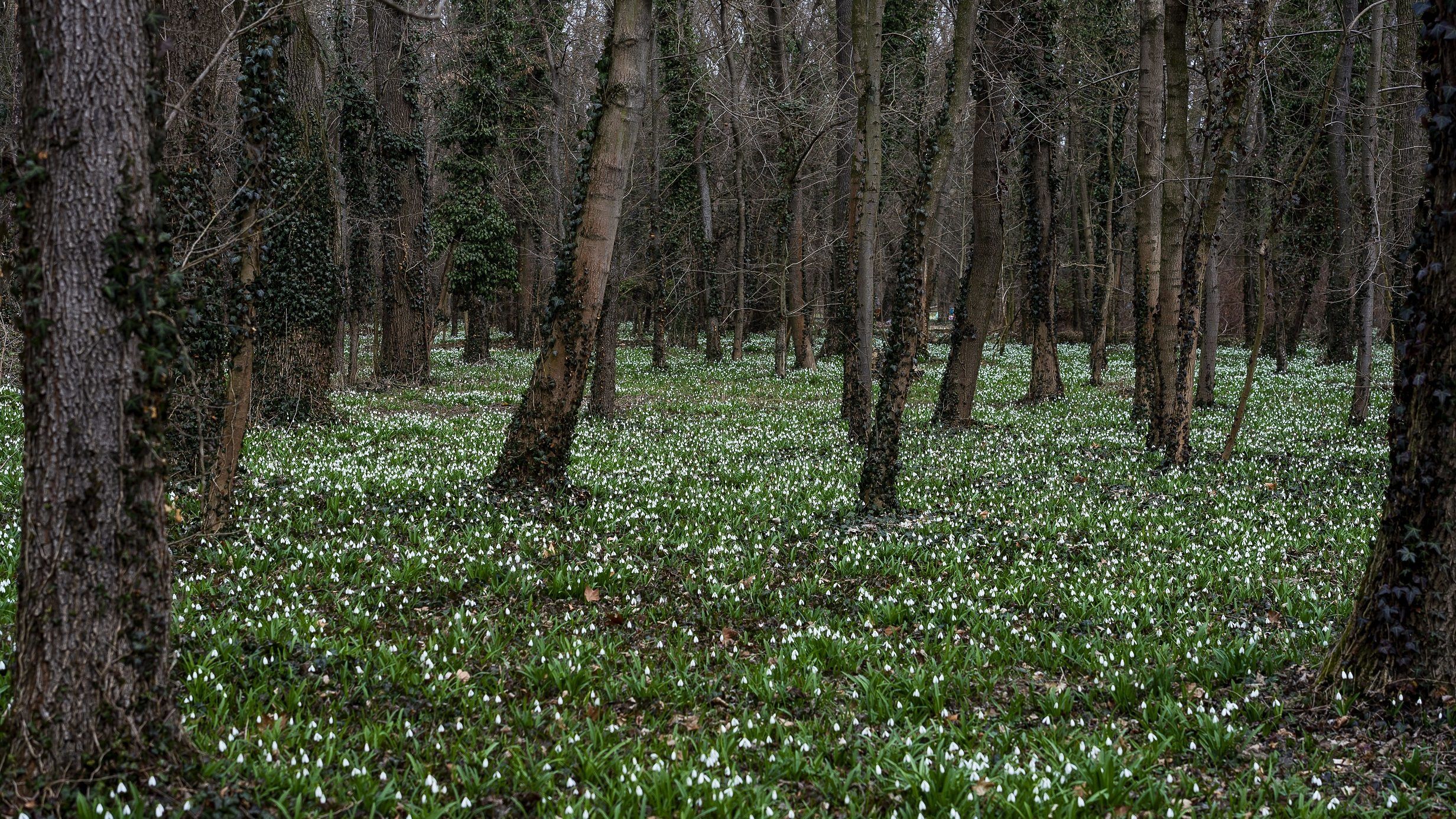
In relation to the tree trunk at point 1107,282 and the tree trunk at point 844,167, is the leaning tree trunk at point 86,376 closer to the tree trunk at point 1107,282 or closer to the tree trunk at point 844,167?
the tree trunk at point 844,167

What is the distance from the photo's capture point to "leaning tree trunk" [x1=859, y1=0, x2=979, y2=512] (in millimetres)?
9414

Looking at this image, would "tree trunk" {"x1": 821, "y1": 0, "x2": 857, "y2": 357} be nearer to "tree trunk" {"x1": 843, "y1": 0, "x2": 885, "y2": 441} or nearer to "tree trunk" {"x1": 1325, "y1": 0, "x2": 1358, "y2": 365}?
"tree trunk" {"x1": 843, "y1": 0, "x2": 885, "y2": 441}

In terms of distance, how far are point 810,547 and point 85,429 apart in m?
6.21

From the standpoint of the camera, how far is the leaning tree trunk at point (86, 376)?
3.49 metres

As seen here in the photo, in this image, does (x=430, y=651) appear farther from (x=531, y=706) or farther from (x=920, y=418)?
(x=920, y=418)

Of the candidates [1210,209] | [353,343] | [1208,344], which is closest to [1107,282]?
[1208,344]

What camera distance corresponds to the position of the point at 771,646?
244 inches

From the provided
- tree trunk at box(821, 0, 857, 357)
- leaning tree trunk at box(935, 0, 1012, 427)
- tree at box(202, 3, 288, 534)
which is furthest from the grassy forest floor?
tree trunk at box(821, 0, 857, 357)

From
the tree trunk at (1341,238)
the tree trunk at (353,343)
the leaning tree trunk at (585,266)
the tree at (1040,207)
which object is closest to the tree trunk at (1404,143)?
the tree trunk at (1341,238)

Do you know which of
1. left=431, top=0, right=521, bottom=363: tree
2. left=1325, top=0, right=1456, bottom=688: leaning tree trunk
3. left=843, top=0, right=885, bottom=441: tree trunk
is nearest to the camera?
left=1325, top=0, right=1456, bottom=688: leaning tree trunk

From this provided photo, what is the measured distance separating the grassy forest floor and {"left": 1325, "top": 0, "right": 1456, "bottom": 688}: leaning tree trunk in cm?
30

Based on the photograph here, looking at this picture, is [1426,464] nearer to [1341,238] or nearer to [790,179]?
[790,179]

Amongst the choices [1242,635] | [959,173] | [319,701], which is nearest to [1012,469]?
[1242,635]

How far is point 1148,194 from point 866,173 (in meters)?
5.50
